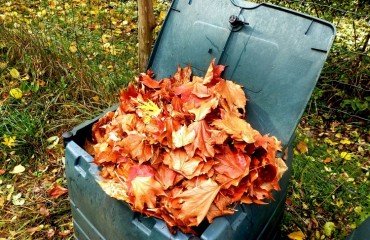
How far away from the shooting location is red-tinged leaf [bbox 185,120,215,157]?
4.65 feet

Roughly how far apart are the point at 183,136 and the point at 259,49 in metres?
0.63

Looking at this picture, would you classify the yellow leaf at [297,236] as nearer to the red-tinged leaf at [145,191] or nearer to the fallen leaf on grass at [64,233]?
the red-tinged leaf at [145,191]

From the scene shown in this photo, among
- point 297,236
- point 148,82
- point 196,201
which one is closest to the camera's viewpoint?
point 196,201

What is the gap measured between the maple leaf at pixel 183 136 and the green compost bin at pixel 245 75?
32cm

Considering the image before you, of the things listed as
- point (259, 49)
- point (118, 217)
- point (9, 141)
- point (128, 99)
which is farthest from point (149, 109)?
point (9, 141)

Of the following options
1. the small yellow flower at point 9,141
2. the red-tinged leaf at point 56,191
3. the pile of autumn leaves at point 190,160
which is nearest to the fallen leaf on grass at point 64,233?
the red-tinged leaf at point 56,191

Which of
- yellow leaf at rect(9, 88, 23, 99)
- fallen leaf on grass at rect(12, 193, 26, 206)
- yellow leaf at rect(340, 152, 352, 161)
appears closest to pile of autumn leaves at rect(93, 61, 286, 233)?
fallen leaf on grass at rect(12, 193, 26, 206)

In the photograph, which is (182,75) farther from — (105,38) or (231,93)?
(105,38)

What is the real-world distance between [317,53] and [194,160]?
757mm

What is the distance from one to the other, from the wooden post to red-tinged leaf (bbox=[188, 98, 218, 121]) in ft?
3.71

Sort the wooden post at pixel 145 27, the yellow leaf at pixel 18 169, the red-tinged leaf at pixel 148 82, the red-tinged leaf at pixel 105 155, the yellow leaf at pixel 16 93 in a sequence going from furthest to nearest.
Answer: the yellow leaf at pixel 16 93
the yellow leaf at pixel 18 169
the wooden post at pixel 145 27
the red-tinged leaf at pixel 148 82
the red-tinged leaf at pixel 105 155

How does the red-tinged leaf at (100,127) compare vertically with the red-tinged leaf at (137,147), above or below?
below

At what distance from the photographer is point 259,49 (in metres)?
1.72

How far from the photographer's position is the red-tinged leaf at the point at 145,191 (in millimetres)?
1346
